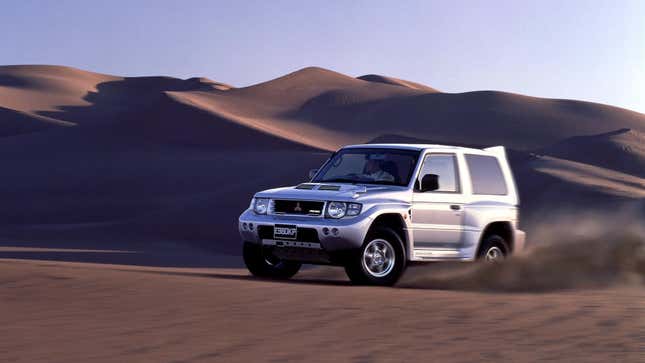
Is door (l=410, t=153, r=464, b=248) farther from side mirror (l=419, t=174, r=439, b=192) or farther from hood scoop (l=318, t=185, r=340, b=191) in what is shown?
hood scoop (l=318, t=185, r=340, b=191)

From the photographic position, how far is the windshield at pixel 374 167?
495 inches

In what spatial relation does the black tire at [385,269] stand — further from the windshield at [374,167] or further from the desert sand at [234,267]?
the windshield at [374,167]

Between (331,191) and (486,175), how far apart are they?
8.42ft

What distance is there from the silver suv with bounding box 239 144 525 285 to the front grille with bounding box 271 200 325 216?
1 centimetres

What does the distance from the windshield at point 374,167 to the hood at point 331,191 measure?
248 mm

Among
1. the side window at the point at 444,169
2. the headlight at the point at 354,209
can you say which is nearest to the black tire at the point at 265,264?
the headlight at the point at 354,209

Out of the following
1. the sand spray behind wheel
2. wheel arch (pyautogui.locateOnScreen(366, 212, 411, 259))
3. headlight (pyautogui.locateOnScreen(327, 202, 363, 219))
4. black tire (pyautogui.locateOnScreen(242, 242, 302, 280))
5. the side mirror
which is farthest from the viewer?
the sand spray behind wheel

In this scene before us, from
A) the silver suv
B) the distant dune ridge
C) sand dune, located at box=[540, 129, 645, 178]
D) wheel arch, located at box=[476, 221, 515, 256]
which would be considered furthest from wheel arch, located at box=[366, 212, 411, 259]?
sand dune, located at box=[540, 129, 645, 178]

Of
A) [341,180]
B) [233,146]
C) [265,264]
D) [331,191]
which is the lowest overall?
[265,264]

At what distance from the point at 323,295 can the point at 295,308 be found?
0.99 metres

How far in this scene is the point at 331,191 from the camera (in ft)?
39.3

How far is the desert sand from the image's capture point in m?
7.50

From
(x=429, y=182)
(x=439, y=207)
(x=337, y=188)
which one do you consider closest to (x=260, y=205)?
(x=337, y=188)

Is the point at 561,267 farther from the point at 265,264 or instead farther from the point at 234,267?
the point at 234,267
